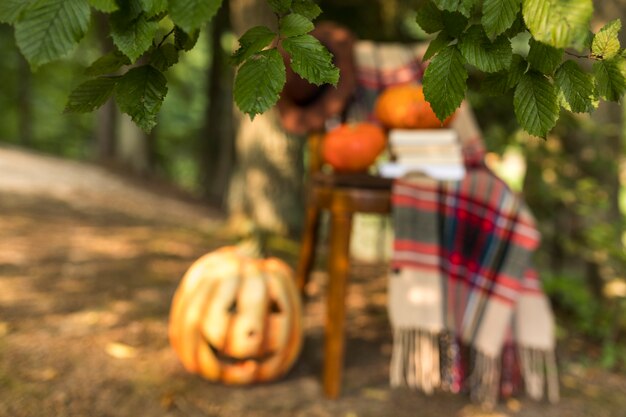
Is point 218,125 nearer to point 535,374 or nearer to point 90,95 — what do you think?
point 535,374

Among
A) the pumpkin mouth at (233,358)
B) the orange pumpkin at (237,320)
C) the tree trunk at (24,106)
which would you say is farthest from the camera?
the tree trunk at (24,106)

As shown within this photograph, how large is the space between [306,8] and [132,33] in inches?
8.1

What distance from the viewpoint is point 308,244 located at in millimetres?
2471

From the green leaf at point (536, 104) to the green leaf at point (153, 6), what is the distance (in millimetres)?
412

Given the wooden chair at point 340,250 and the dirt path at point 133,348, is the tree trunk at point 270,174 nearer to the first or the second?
the dirt path at point 133,348

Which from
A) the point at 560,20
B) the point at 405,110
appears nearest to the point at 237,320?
the point at 405,110

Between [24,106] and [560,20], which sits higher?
[24,106]

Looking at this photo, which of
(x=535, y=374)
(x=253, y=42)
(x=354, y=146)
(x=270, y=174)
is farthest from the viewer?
(x=270, y=174)

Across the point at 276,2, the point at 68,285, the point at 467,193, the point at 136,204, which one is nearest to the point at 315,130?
the point at 467,193

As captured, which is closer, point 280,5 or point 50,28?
point 50,28

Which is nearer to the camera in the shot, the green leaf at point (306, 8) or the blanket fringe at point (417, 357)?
the green leaf at point (306, 8)

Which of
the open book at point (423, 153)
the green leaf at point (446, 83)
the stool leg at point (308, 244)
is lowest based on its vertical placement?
the stool leg at point (308, 244)

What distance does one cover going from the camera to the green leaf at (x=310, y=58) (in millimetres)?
637

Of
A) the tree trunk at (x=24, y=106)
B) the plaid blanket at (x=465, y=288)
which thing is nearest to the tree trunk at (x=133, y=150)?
the tree trunk at (x=24, y=106)
